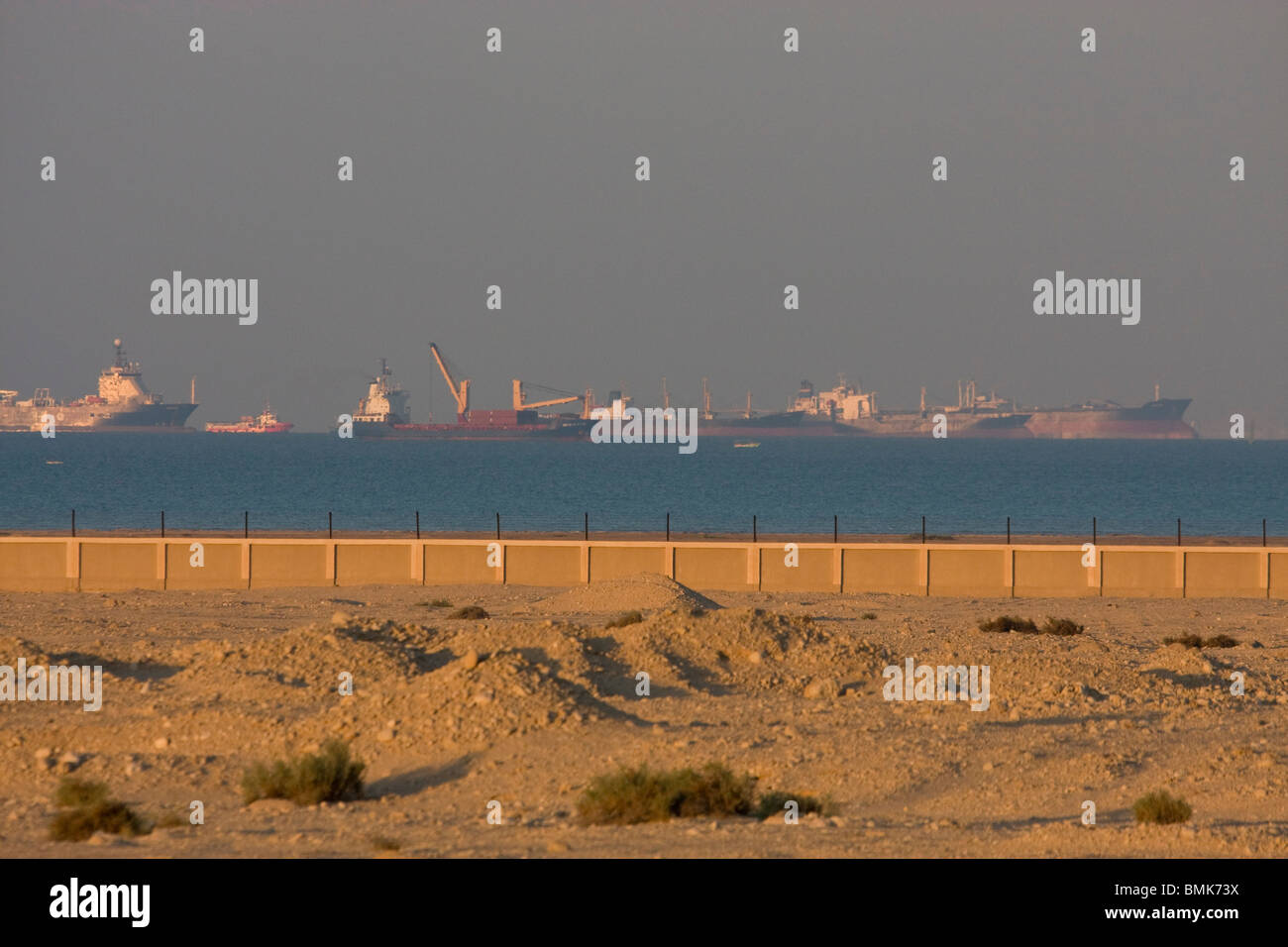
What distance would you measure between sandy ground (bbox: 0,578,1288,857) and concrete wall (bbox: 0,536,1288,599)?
10395mm

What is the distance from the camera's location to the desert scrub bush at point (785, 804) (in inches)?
461

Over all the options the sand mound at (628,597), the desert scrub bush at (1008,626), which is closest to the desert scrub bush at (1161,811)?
the desert scrub bush at (1008,626)

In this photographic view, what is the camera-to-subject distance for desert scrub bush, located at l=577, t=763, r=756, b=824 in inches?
448

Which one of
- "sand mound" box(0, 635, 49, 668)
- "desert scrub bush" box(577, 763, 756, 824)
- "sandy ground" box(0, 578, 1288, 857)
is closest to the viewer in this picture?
"sandy ground" box(0, 578, 1288, 857)

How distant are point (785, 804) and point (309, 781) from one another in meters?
4.15

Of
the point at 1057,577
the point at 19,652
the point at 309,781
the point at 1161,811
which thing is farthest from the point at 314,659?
the point at 1057,577

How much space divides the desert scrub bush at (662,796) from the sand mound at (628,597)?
13.6 meters

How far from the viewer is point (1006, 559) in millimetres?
33875

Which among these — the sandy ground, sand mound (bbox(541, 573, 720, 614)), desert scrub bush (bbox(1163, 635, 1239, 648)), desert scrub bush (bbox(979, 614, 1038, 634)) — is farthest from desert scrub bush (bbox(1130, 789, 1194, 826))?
sand mound (bbox(541, 573, 720, 614))

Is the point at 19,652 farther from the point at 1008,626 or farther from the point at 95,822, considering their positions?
the point at 1008,626

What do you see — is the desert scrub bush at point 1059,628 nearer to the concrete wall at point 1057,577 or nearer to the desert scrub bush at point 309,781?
the concrete wall at point 1057,577

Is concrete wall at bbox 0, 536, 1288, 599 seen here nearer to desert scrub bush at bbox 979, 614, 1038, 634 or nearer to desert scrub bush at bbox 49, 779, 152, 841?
desert scrub bush at bbox 979, 614, 1038, 634

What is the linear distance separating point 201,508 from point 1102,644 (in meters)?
70.3

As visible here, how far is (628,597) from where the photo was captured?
88.0 ft
